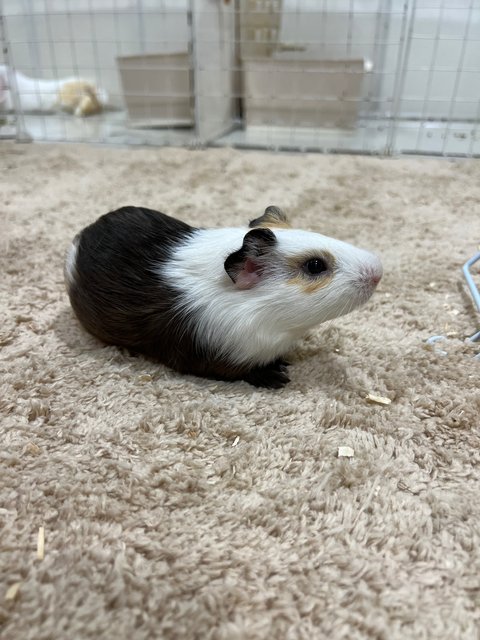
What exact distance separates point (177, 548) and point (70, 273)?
2.83ft

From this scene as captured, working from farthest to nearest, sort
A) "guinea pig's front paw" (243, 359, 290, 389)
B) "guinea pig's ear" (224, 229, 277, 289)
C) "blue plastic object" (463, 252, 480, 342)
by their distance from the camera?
"blue plastic object" (463, 252, 480, 342), "guinea pig's front paw" (243, 359, 290, 389), "guinea pig's ear" (224, 229, 277, 289)

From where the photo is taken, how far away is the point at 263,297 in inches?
48.0

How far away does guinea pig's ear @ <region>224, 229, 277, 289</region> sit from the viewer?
1180 millimetres

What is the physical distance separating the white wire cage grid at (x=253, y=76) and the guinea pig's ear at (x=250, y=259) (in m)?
2.35

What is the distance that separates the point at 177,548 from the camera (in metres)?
0.88

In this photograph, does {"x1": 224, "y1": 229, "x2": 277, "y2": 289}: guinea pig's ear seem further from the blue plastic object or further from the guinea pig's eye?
the blue plastic object

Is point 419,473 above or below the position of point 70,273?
below

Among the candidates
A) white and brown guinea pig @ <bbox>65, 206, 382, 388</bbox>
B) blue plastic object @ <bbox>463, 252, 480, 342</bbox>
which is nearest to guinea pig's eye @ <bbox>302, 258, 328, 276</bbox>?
white and brown guinea pig @ <bbox>65, 206, 382, 388</bbox>

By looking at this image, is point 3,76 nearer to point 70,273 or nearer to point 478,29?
point 70,273

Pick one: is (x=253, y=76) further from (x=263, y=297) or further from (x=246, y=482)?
(x=246, y=482)

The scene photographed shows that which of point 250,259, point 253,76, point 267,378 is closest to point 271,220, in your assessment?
point 250,259

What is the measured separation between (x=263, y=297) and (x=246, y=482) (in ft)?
1.48

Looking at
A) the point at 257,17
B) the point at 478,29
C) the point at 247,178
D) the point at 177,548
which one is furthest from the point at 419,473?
the point at 478,29

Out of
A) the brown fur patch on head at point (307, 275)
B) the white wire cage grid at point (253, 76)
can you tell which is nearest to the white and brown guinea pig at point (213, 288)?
the brown fur patch on head at point (307, 275)
